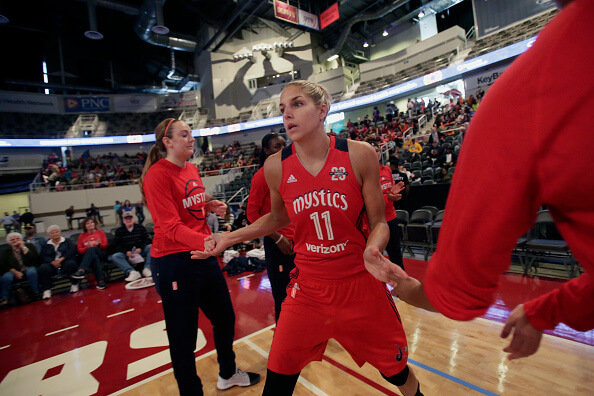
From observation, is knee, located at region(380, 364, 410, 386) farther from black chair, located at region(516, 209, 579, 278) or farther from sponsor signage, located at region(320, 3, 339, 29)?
sponsor signage, located at region(320, 3, 339, 29)

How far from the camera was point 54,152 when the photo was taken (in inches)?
993

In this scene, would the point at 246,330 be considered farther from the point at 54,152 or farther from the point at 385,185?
the point at 54,152

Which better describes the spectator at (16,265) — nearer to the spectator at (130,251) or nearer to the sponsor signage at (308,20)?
the spectator at (130,251)

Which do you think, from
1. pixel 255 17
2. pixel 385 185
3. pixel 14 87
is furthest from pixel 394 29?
pixel 14 87

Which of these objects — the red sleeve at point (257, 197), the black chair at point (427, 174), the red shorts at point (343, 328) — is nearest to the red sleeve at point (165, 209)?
the red sleeve at point (257, 197)

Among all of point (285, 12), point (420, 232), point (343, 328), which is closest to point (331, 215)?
point (343, 328)

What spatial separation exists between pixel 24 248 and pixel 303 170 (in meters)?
7.57

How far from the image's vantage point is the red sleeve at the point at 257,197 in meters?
2.95

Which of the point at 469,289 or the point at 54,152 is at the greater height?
the point at 54,152

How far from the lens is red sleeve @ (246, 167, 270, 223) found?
2.95 metres

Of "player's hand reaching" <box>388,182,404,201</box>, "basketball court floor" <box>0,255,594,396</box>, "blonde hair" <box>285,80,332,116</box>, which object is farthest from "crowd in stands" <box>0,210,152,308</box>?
"blonde hair" <box>285,80,332,116</box>

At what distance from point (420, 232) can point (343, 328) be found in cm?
552

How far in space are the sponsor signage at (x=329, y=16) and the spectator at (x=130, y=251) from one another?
22963mm

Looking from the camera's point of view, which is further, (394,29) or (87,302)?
(394,29)
